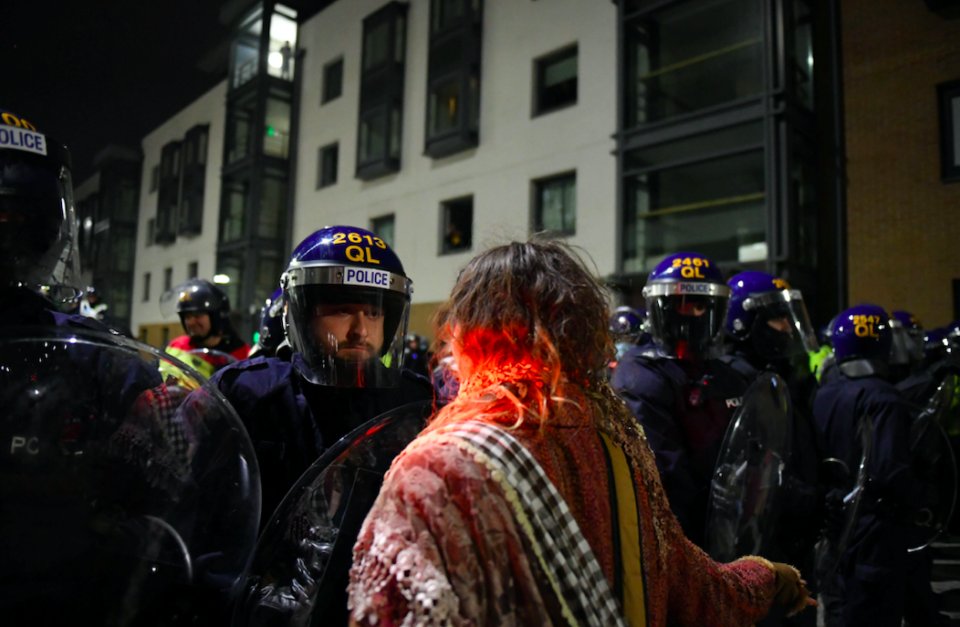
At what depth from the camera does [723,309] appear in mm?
3322

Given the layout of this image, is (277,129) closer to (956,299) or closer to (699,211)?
(699,211)

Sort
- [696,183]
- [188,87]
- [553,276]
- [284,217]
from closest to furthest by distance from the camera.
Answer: [553,276]
[188,87]
[696,183]
[284,217]

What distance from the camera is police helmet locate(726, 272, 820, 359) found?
379cm

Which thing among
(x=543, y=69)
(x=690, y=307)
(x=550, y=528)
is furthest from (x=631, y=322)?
(x=543, y=69)

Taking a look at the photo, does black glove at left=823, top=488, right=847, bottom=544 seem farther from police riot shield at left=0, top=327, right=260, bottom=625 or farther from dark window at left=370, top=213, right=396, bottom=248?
dark window at left=370, top=213, right=396, bottom=248

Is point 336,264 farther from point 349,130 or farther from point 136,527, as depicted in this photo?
point 349,130

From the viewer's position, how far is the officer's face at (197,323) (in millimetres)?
5074

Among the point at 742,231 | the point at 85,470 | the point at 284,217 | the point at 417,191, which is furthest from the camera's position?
the point at 284,217

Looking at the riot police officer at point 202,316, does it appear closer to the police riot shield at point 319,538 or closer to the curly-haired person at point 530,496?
the police riot shield at point 319,538

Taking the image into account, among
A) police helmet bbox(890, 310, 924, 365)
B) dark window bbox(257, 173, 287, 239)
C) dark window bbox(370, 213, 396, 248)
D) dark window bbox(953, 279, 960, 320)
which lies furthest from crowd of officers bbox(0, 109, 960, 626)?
dark window bbox(257, 173, 287, 239)

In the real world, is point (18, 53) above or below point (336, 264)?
above

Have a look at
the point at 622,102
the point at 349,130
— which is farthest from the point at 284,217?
the point at 622,102

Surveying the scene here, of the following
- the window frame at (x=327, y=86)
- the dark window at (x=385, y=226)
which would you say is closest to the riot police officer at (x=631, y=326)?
the dark window at (x=385, y=226)

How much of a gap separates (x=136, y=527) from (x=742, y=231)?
10629 mm
